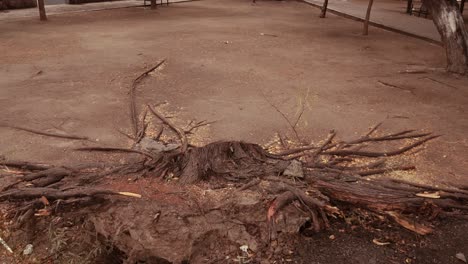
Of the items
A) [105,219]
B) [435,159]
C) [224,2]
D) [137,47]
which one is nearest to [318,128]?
[435,159]

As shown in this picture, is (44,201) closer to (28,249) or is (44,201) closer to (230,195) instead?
(28,249)

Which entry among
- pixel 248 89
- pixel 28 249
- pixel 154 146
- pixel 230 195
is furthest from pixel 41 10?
pixel 230 195

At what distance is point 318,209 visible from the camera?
3.32 metres

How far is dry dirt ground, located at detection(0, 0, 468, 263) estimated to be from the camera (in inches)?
162

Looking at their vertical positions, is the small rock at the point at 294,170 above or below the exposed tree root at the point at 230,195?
above

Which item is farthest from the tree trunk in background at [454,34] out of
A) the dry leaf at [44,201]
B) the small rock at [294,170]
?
the dry leaf at [44,201]

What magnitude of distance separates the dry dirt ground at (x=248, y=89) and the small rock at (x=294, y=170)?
2.03 feet

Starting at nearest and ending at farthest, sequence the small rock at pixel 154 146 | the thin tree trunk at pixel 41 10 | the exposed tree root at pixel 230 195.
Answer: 1. the exposed tree root at pixel 230 195
2. the small rock at pixel 154 146
3. the thin tree trunk at pixel 41 10

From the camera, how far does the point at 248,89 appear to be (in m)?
6.27

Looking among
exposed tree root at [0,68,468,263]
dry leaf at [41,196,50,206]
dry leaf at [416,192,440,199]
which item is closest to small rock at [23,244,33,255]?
exposed tree root at [0,68,468,263]

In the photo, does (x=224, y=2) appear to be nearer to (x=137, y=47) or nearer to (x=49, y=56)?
(x=137, y=47)

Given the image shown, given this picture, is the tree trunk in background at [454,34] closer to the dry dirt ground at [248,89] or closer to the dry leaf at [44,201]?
the dry dirt ground at [248,89]

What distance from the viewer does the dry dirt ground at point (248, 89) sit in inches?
162

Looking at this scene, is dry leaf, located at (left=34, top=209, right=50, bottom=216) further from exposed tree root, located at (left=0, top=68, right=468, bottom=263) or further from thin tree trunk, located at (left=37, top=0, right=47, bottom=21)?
thin tree trunk, located at (left=37, top=0, right=47, bottom=21)
